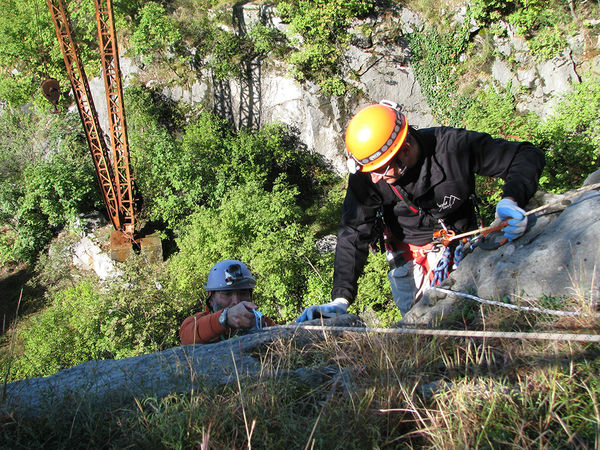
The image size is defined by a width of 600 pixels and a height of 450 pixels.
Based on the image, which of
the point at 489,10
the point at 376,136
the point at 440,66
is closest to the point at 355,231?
the point at 376,136

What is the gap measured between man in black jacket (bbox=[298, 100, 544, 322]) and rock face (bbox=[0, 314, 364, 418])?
1.89ft

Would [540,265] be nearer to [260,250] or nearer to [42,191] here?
[260,250]

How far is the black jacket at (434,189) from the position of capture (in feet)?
9.13

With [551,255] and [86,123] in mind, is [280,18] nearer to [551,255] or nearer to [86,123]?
[86,123]

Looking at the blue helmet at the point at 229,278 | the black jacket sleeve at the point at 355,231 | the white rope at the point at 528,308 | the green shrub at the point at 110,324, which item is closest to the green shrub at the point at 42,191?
the green shrub at the point at 110,324

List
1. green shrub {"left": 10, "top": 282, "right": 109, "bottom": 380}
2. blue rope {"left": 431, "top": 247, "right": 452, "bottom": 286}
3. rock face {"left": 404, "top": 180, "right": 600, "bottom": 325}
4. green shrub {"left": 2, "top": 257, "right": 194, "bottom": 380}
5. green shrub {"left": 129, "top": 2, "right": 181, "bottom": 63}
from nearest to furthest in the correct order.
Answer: rock face {"left": 404, "top": 180, "right": 600, "bottom": 325}, blue rope {"left": 431, "top": 247, "right": 452, "bottom": 286}, green shrub {"left": 2, "top": 257, "right": 194, "bottom": 380}, green shrub {"left": 10, "top": 282, "right": 109, "bottom": 380}, green shrub {"left": 129, "top": 2, "right": 181, "bottom": 63}

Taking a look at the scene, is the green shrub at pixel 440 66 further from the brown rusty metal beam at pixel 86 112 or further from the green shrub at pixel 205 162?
the brown rusty metal beam at pixel 86 112

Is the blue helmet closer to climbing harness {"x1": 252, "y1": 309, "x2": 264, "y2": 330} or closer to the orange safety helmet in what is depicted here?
climbing harness {"x1": 252, "y1": 309, "x2": 264, "y2": 330}

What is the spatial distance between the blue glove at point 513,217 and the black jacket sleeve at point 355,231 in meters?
0.89

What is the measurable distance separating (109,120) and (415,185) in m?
9.88

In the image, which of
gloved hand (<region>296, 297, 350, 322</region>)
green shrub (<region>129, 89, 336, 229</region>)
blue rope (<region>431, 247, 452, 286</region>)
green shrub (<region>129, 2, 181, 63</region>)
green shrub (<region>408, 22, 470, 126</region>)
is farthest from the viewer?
green shrub (<region>129, 2, 181, 63</region>)

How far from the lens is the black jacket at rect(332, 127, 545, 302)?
278 centimetres

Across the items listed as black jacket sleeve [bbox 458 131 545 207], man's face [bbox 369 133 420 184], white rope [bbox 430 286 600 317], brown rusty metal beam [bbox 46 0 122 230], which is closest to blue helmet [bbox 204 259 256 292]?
man's face [bbox 369 133 420 184]

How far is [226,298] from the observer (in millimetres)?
3461
